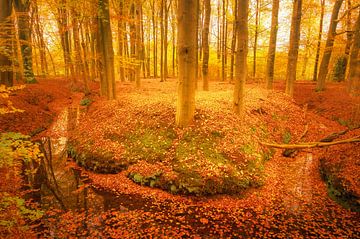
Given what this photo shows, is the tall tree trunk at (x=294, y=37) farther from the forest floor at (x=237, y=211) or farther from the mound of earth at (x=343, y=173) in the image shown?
the mound of earth at (x=343, y=173)

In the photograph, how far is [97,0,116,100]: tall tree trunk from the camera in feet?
36.3

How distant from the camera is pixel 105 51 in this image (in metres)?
11.8

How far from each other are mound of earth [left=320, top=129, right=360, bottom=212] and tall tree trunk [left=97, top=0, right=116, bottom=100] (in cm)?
1147

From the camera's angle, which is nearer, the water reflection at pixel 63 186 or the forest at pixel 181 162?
the forest at pixel 181 162

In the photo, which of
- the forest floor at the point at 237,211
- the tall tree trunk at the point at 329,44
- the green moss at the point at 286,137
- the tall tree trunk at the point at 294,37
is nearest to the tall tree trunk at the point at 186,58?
the forest floor at the point at 237,211

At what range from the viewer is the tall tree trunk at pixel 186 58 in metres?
7.17

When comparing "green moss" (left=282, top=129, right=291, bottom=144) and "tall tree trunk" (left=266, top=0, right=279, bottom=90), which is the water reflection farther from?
"tall tree trunk" (left=266, top=0, right=279, bottom=90)

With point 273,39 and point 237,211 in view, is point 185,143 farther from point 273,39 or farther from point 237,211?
point 273,39

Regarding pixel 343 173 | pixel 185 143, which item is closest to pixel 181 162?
pixel 185 143

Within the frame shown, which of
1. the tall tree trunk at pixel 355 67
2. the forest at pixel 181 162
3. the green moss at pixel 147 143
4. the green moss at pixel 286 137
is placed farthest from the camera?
the tall tree trunk at pixel 355 67

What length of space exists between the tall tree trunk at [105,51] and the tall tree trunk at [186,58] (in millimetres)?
5793

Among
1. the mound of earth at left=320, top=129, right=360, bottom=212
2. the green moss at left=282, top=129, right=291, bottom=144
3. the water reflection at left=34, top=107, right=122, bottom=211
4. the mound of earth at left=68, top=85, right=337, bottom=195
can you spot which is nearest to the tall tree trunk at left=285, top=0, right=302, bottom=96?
the mound of earth at left=68, top=85, right=337, bottom=195

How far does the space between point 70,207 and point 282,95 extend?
14.1 metres

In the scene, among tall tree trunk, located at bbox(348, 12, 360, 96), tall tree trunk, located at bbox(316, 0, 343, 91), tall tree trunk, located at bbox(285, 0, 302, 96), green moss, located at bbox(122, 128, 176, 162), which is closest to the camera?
green moss, located at bbox(122, 128, 176, 162)
